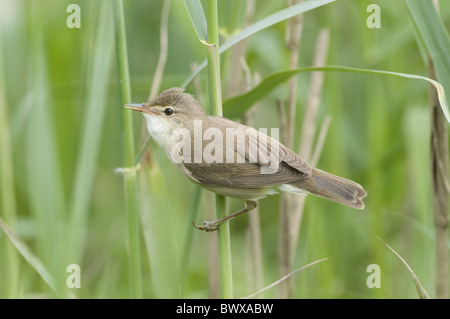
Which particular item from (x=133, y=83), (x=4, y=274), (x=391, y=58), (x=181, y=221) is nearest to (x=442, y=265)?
(x=391, y=58)

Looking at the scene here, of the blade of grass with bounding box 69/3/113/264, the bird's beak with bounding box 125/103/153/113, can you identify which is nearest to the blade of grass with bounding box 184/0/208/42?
the bird's beak with bounding box 125/103/153/113

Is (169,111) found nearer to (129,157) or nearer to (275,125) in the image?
(129,157)

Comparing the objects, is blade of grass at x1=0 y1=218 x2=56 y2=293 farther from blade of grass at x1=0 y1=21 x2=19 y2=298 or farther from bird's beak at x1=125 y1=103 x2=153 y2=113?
bird's beak at x1=125 y1=103 x2=153 y2=113

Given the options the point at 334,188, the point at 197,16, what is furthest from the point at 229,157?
the point at 197,16

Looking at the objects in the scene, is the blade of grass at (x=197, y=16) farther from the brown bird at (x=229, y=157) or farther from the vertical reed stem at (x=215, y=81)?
the brown bird at (x=229, y=157)

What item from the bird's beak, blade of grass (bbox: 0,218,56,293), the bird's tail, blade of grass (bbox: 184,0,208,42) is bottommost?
blade of grass (bbox: 0,218,56,293)

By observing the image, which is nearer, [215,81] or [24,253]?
[215,81]

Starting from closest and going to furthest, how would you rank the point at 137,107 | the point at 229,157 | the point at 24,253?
the point at 24,253, the point at 137,107, the point at 229,157

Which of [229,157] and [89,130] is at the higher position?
[89,130]
